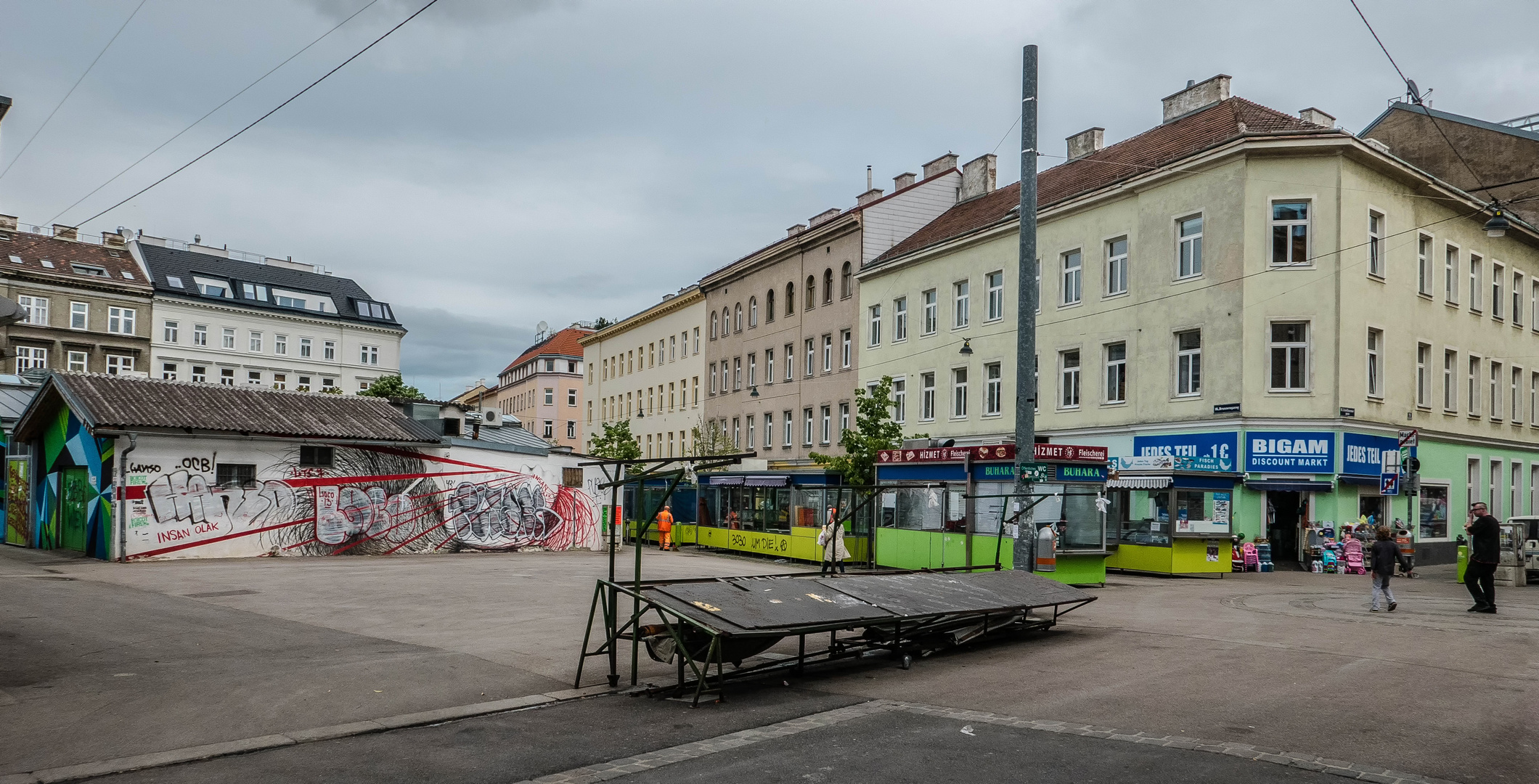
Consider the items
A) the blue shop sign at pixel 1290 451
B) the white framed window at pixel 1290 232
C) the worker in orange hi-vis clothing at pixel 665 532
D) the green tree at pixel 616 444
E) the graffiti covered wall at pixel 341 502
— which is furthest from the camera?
the green tree at pixel 616 444

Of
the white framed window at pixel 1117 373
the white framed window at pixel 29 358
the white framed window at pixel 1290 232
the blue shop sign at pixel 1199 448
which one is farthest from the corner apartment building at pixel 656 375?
the white framed window at pixel 1290 232

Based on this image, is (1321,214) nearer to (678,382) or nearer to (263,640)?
(263,640)

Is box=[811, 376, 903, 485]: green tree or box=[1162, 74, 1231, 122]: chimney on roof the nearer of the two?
box=[811, 376, 903, 485]: green tree

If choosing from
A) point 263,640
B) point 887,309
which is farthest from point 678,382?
point 263,640

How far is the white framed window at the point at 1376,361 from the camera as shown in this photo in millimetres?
31094

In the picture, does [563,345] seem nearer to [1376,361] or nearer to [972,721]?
[1376,361]

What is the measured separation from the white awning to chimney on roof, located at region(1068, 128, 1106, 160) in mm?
17566

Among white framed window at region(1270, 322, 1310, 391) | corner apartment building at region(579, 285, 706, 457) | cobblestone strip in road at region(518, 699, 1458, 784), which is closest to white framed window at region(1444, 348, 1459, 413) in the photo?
white framed window at region(1270, 322, 1310, 391)

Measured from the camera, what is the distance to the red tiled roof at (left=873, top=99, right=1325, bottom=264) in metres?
32.1

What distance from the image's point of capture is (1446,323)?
113 ft

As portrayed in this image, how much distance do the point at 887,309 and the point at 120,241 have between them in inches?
2335

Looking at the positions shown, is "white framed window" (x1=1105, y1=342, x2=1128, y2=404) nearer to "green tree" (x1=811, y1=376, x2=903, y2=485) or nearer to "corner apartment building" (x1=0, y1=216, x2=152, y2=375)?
"green tree" (x1=811, y1=376, x2=903, y2=485)

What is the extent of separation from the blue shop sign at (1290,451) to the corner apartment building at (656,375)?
1307 inches

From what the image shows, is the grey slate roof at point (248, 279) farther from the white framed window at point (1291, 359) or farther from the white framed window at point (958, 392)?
the white framed window at point (1291, 359)
